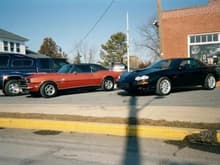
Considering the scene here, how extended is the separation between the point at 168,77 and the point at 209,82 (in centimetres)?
225

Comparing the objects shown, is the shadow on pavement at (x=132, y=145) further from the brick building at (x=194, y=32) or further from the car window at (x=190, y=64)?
the brick building at (x=194, y=32)

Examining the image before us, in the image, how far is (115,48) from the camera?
235ft

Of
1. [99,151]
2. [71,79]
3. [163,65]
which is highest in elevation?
[163,65]

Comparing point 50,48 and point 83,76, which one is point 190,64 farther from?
point 50,48

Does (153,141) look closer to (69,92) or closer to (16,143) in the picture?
(16,143)

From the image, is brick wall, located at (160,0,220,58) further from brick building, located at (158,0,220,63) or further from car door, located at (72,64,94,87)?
car door, located at (72,64,94,87)

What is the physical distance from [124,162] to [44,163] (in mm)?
1246

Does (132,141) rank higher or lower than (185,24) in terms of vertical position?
lower

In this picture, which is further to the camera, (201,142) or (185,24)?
(185,24)

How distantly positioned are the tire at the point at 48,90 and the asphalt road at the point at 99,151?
21.6 ft

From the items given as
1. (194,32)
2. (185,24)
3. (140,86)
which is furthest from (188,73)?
(185,24)

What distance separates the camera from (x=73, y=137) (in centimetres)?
684

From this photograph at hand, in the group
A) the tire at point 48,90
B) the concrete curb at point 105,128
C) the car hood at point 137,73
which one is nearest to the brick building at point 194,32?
the car hood at point 137,73

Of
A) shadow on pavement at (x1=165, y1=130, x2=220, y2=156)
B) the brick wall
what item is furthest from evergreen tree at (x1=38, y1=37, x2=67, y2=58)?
shadow on pavement at (x1=165, y1=130, x2=220, y2=156)
